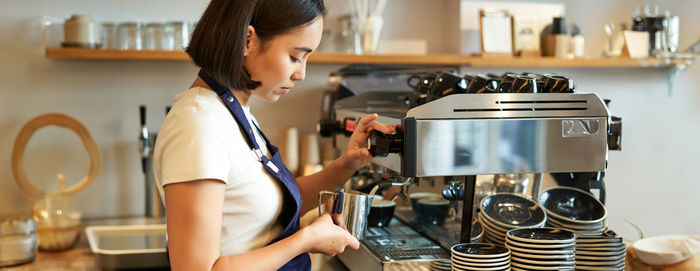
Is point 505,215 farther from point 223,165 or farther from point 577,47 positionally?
point 577,47

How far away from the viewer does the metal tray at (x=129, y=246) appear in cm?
198

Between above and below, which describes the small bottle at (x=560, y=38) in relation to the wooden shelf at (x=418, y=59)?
above

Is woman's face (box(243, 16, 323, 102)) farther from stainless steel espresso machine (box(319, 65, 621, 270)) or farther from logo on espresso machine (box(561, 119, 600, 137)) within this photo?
logo on espresso machine (box(561, 119, 600, 137))

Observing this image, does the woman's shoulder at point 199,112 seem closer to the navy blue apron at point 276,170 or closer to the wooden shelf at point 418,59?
the navy blue apron at point 276,170

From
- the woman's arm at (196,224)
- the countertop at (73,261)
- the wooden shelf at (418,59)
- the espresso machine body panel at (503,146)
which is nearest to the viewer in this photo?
the woman's arm at (196,224)

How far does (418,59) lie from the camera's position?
8.16ft

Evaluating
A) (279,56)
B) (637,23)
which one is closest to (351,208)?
(279,56)

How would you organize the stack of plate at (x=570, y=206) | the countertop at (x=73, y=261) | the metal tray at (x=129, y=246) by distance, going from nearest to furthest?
the stack of plate at (x=570, y=206)
the countertop at (x=73, y=261)
the metal tray at (x=129, y=246)

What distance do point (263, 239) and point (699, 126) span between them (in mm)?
2368

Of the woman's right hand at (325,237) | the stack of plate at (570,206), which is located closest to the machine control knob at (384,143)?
the woman's right hand at (325,237)

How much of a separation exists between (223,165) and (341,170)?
528 mm

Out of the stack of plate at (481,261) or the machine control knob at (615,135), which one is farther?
the machine control knob at (615,135)

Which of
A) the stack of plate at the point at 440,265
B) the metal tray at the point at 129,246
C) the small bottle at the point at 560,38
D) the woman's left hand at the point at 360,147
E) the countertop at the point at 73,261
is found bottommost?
the countertop at the point at 73,261

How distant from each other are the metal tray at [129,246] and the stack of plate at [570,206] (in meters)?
1.08
